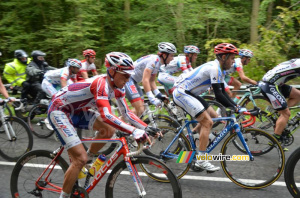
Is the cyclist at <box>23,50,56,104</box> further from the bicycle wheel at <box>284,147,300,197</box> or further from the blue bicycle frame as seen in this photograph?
the bicycle wheel at <box>284,147,300,197</box>

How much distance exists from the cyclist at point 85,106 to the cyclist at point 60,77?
4069 millimetres

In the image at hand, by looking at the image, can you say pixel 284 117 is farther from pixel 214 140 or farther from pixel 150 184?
pixel 150 184

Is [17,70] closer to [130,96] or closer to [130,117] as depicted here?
[130,96]

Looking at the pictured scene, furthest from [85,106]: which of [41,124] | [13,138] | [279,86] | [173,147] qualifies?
[41,124]

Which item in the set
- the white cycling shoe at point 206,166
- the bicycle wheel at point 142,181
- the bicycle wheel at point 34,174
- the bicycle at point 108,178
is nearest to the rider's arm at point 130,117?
the bicycle at point 108,178

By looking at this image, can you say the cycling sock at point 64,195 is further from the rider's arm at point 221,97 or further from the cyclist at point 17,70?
the cyclist at point 17,70

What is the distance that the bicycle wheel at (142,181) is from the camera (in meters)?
3.62

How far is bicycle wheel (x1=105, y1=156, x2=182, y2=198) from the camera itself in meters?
3.62

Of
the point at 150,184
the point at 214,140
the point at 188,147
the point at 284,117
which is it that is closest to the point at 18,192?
the point at 150,184

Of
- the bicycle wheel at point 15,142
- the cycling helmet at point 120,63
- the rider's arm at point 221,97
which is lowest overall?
the bicycle wheel at point 15,142

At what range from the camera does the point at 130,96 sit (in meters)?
6.80

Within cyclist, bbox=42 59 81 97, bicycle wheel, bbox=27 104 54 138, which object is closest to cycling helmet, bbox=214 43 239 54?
cyclist, bbox=42 59 81 97

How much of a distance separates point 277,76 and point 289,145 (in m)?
1.34

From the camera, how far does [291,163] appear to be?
4.13m
